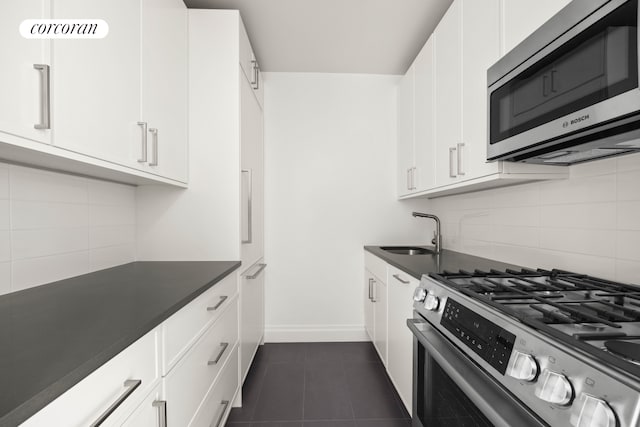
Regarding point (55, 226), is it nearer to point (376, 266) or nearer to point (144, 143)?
point (144, 143)

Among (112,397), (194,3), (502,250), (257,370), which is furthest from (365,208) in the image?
(112,397)

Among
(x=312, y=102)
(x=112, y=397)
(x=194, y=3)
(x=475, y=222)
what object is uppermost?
(x=194, y=3)

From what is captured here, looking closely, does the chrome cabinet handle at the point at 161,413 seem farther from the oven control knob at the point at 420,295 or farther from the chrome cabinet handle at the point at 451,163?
the chrome cabinet handle at the point at 451,163

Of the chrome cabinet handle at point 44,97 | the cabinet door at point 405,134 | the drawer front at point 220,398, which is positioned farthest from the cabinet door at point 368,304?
the chrome cabinet handle at point 44,97

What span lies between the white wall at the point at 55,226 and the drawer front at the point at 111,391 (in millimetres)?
667

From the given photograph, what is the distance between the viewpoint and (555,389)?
597 mm

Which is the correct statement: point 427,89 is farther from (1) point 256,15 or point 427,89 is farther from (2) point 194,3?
(2) point 194,3

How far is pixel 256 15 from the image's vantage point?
6.97 feet

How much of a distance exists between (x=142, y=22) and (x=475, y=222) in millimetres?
2172

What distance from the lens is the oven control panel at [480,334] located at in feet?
Result: 2.50

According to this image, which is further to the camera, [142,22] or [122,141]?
[142,22]

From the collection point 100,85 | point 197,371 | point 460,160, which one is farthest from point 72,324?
point 460,160

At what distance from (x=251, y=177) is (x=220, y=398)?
1.33 metres

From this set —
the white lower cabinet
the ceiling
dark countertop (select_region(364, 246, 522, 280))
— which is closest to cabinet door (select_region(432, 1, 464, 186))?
the ceiling
